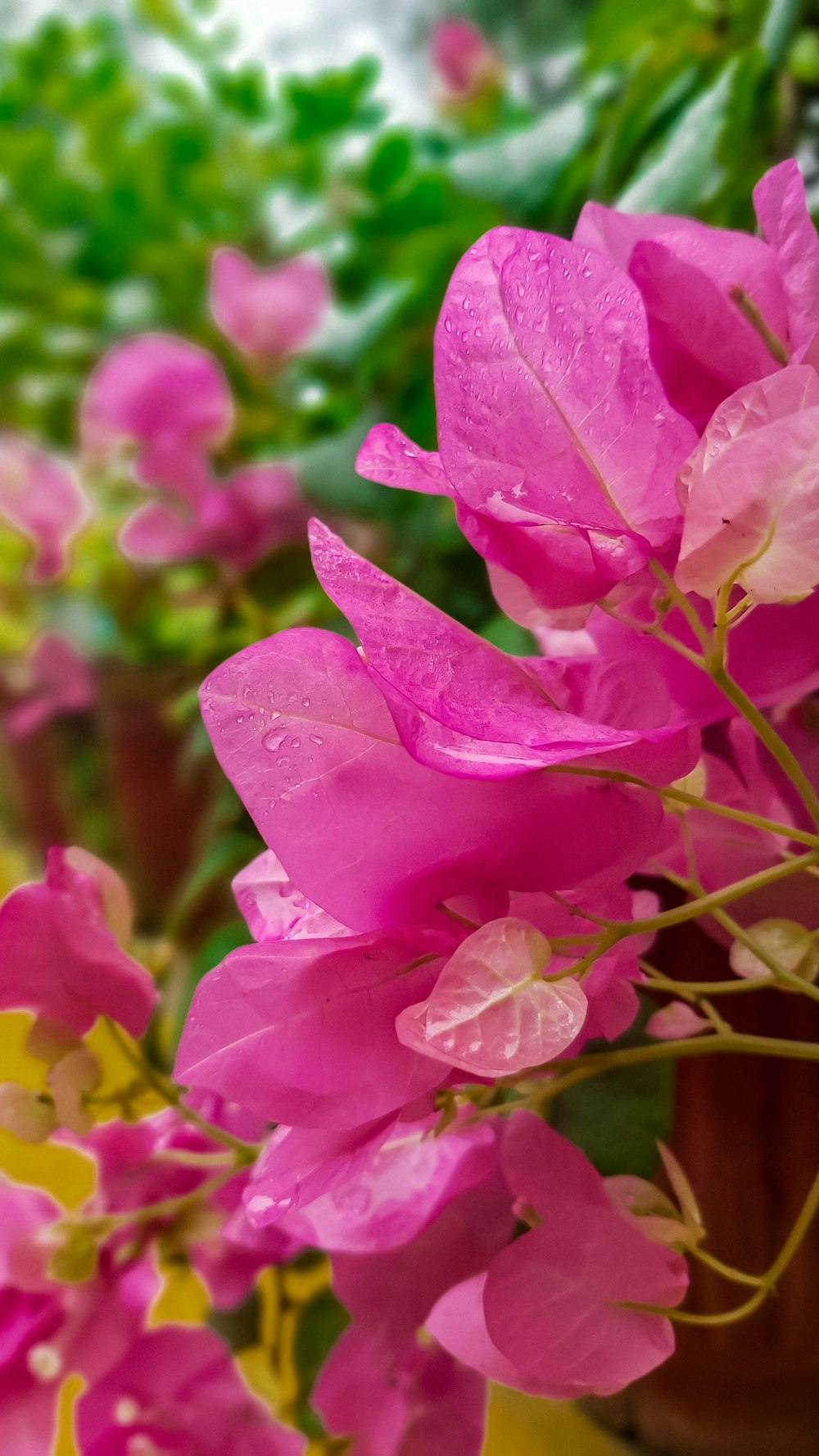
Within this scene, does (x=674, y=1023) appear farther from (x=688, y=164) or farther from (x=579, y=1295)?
(x=688, y=164)

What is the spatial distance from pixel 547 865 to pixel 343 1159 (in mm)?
43

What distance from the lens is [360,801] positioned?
0.13 metres

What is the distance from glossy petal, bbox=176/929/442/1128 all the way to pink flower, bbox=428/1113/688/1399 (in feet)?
0.12

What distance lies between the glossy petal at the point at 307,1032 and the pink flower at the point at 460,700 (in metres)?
0.03

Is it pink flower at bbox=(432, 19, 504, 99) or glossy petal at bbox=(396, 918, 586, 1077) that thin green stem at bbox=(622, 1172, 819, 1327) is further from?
pink flower at bbox=(432, 19, 504, 99)

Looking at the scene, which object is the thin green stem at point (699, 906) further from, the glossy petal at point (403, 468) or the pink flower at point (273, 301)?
the pink flower at point (273, 301)

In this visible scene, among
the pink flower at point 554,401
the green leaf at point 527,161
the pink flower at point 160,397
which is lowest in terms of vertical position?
the pink flower at point 554,401

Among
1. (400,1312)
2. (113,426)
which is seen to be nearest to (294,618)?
(113,426)

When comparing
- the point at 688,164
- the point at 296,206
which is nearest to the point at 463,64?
the point at 296,206

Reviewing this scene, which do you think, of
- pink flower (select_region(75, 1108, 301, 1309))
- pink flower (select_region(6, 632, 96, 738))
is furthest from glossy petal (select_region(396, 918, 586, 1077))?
pink flower (select_region(6, 632, 96, 738))

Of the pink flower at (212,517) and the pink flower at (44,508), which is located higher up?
the pink flower at (44,508)

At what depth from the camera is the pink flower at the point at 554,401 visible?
0.14m

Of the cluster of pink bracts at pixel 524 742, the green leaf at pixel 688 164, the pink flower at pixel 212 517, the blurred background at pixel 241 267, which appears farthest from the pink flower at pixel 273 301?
the cluster of pink bracts at pixel 524 742

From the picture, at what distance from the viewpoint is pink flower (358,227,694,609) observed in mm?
136
